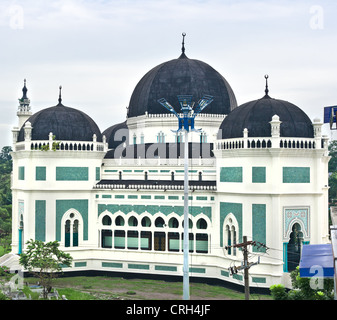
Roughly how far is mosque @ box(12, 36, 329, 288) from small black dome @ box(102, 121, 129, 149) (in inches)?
186

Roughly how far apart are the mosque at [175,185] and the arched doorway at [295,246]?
6cm

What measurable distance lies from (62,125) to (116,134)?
38.0ft

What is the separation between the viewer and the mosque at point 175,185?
34.2m

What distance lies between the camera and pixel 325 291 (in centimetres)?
2214

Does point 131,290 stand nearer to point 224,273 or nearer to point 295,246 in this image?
point 224,273

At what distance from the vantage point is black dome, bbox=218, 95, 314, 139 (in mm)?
34469

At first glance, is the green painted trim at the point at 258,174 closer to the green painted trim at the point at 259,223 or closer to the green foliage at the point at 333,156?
the green painted trim at the point at 259,223

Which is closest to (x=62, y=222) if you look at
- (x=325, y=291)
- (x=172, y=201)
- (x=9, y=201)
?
(x=172, y=201)

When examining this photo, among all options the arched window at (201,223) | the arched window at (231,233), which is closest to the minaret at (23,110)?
the arched window at (201,223)

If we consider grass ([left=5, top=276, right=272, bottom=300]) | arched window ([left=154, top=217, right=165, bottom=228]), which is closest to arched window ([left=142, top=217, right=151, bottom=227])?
arched window ([left=154, top=217, right=165, bottom=228])

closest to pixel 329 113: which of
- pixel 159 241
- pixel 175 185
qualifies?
pixel 175 185

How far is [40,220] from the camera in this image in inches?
1545

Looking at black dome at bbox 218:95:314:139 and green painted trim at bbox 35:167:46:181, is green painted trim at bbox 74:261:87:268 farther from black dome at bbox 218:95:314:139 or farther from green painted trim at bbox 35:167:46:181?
black dome at bbox 218:95:314:139
